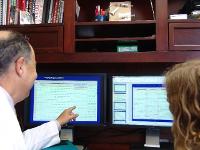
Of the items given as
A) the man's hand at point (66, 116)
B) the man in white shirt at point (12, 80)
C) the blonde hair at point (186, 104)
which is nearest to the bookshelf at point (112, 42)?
the man's hand at point (66, 116)

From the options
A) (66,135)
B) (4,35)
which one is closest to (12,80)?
(4,35)

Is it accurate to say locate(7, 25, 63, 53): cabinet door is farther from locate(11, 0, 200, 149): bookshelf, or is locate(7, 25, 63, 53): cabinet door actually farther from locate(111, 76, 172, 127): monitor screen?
locate(111, 76, 172, 127): monitor screen

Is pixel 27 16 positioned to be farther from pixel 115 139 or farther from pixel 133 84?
pixel 115 139

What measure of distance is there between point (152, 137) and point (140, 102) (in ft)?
0.69

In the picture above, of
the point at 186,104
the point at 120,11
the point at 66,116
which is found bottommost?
the point at 66,116

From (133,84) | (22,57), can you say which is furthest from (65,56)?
(22,57)

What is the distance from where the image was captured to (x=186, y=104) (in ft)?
2.71

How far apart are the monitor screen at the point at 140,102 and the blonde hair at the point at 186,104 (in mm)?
845

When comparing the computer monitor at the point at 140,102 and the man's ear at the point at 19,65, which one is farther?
the computer monitor at the point at 140,102

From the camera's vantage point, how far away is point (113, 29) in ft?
5.85

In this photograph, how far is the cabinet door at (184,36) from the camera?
5.29 ft

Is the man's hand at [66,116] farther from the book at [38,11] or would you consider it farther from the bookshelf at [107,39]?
the book at [38,11]

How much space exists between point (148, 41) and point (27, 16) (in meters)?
0.68

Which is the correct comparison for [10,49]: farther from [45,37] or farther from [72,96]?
[72,96]
